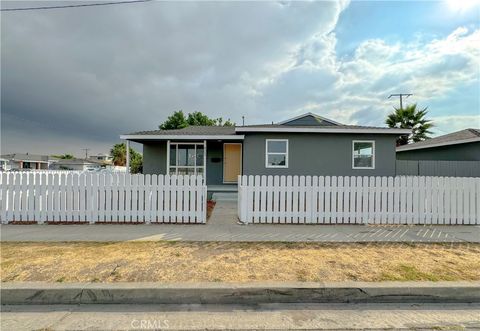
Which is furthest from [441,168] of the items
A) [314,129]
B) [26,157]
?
[26,157]

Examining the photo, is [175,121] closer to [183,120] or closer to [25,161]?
[183,120]

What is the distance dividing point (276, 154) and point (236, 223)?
594cm

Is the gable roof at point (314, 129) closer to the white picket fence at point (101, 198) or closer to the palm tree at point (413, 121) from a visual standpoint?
the white picket fence at point (101, 198)

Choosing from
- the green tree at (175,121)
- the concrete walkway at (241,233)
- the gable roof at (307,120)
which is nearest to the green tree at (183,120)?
the green tree at (175,121)

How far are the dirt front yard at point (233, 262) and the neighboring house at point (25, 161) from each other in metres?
70.5

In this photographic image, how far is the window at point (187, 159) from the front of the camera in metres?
14.2

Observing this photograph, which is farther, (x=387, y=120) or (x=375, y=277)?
(x=387, y=120)

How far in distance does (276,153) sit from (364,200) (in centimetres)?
581

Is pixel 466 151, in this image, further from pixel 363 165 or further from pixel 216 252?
pixel 216 252

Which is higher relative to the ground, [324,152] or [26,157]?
[26,157]

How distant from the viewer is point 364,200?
707 centimetres

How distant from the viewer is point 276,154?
489 inches

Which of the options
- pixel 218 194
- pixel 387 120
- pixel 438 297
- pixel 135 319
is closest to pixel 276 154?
pixel 218 194

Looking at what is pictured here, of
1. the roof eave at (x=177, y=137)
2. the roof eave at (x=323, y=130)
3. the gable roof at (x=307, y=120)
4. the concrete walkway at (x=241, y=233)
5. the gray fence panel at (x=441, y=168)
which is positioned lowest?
the concrete walkway at (x=241, y=233)
